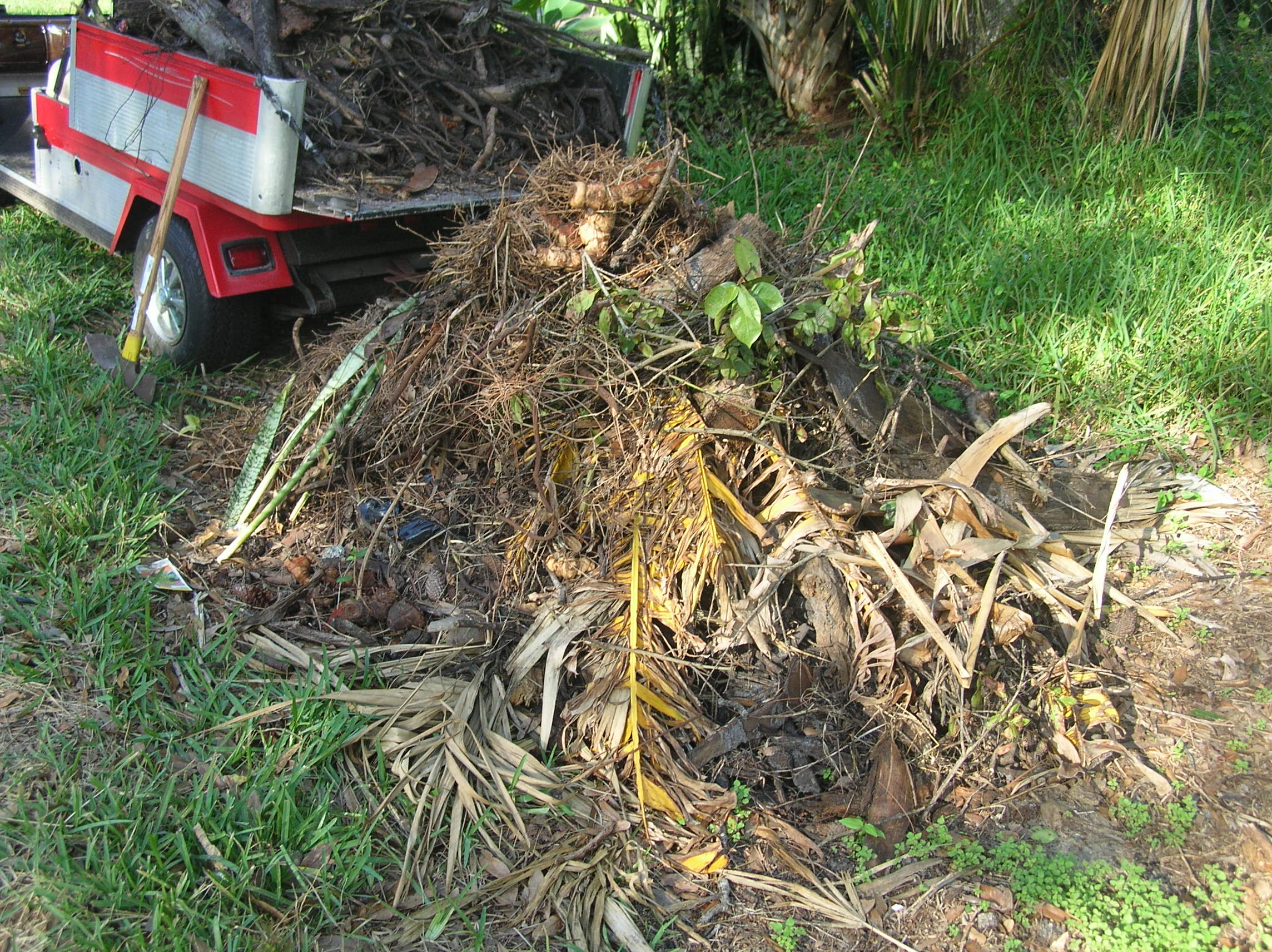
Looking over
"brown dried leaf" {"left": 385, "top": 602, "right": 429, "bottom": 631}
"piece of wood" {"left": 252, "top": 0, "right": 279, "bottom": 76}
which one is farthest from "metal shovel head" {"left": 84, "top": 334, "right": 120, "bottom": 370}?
"brown dried leaf" {"left": 385, "top": 602, "right": 429, "bottom": 631}

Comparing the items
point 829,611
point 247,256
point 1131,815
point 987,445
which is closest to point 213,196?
point 247,256

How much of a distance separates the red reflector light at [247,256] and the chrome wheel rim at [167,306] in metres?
0.42

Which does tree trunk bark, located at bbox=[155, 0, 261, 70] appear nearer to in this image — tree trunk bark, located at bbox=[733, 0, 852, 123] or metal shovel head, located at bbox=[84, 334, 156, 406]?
metal shovel head, located at bbox=[84, 334, 156, 406]

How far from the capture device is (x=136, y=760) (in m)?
2.67

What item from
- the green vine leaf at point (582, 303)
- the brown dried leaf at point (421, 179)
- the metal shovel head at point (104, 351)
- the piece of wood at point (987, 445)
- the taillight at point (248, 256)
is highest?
the brown dried leaf at point (421, 179)

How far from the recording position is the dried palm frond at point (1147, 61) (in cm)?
463

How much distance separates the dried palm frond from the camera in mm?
4633

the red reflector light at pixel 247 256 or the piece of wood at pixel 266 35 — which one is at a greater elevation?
the piece of wood at pixel 266 35

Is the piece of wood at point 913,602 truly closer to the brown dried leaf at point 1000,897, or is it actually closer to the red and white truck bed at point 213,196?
the brown dried leaf at point 1000,897

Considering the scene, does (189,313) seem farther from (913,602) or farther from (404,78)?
(913,602)

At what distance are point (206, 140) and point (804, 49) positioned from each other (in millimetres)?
3933

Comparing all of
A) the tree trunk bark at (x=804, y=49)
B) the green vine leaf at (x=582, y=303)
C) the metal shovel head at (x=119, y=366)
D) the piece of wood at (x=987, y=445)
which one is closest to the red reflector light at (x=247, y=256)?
the metal shovel head at (x=119, y=366)

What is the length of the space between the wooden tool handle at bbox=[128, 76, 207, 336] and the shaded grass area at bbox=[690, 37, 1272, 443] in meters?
2.44

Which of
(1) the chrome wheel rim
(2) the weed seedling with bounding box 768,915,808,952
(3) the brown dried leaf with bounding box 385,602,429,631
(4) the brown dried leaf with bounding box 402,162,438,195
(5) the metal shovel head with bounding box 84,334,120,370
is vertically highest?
(4) the brown dried leaf with bounding box 402,162,438,195
